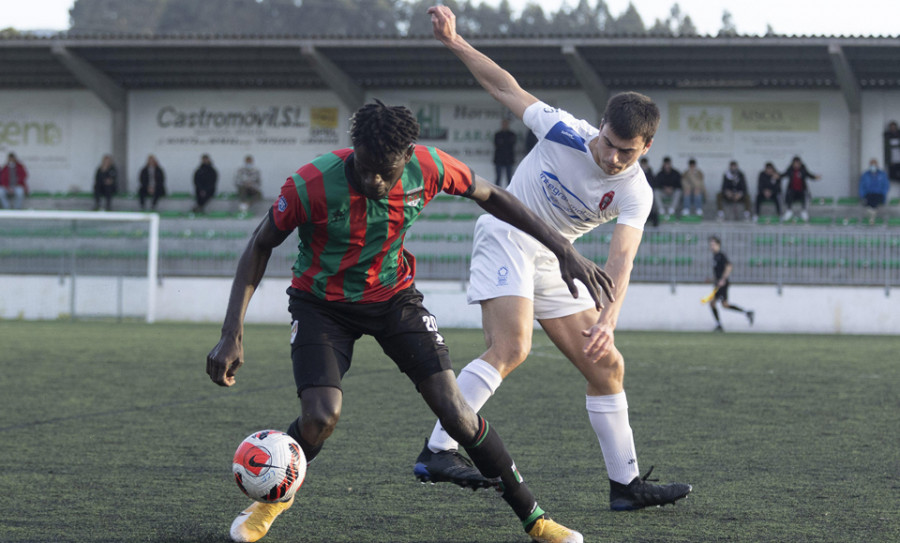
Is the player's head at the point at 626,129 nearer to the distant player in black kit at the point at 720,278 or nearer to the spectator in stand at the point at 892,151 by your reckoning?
the distant player in black kit at the point at 720,278

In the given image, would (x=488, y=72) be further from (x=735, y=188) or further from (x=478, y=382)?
(x=735, y=188)

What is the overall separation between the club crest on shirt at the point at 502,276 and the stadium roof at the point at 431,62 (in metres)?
19.1

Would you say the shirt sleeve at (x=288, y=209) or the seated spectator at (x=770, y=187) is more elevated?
the seated spectator at (x=770, y=187)

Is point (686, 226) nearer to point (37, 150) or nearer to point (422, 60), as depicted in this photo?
point (422, 60)

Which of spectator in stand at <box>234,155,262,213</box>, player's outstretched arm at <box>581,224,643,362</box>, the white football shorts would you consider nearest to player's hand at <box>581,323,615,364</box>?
player's outstretched arm at <box>581,224,643,362</box>

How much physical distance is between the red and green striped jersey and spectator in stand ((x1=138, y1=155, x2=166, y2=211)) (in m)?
22.4

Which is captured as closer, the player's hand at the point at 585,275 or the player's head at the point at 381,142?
the player's head at the point at 381,142

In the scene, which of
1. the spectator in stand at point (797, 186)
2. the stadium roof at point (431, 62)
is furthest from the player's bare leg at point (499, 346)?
the spectator in stand at point (797, 186)

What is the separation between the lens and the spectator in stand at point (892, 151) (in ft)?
76.7

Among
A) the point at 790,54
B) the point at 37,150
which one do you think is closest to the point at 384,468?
the point at 790,54

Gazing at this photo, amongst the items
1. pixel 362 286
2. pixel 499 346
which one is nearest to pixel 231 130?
pixel 499 346

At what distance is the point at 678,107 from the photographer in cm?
2494

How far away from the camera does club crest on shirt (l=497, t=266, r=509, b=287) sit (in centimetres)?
442

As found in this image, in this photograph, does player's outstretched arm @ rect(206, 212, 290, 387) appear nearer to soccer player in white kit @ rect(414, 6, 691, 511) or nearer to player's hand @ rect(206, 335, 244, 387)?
player's hand @ rect(206, 335, 244, 387)
